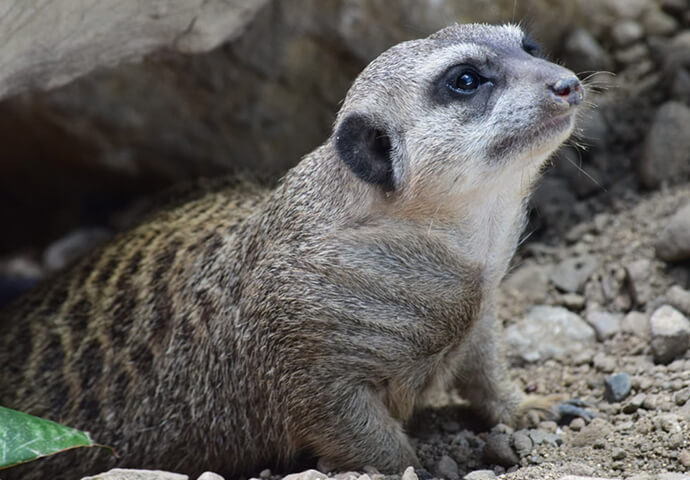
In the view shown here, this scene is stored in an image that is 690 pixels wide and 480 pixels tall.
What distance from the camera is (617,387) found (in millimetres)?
3246

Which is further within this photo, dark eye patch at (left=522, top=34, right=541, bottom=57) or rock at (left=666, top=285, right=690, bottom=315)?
rock at (left=666, top=285, right=690, bottom=315)

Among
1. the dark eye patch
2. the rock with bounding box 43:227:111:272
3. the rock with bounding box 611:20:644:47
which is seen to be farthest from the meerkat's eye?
the rock with bounding box 43:227:111:272

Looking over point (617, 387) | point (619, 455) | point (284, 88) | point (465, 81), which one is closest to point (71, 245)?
point (284, 88)

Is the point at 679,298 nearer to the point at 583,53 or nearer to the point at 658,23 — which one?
the point at 583,53

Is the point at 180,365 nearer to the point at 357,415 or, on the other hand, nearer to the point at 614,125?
the point at 357,415

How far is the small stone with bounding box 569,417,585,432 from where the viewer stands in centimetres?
317

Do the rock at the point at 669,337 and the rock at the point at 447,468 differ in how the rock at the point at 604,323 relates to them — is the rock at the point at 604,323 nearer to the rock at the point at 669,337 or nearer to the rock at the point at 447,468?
the rock at the point at 669,337

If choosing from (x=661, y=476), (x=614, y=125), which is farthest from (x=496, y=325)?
(x=614, y=125)

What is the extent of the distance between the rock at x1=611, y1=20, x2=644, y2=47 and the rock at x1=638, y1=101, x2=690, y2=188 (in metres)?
0.60

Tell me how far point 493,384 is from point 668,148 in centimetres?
155

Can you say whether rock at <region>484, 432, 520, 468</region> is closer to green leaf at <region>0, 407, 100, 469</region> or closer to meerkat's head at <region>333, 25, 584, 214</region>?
meerkat's head at <region>333, 25, 584, 214</region>

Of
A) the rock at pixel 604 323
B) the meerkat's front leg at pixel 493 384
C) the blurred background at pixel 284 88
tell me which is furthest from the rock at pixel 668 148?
the meerkat's front leg at pixel 493 384

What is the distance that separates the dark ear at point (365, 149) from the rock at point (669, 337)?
129cm

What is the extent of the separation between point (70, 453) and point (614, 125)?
10.3 feet
